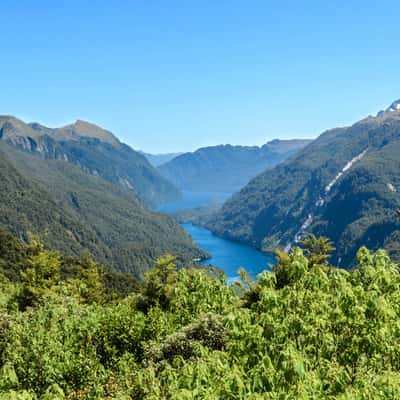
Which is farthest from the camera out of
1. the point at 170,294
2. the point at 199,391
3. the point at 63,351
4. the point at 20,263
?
the point at 20,263

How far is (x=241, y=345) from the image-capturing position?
514 inches

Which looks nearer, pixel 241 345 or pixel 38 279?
pixel 241 345

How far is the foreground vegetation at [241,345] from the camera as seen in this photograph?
10508 mm

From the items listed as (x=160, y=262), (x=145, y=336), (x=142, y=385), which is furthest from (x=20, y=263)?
(x=142, y=385)

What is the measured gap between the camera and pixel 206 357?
1415 centimetres

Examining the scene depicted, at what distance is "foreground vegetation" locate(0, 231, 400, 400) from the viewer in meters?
10.5

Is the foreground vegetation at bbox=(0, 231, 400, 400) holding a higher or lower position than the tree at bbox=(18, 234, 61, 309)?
higher

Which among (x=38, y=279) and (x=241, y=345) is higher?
(x=241, y=345)

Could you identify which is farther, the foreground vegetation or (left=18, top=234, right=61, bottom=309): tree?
(left=18, top=234, right=61, bottom=309): tree

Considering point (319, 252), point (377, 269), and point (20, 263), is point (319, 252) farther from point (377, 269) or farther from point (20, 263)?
point (20, 263)

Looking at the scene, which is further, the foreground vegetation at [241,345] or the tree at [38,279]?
the tree at [38,279]

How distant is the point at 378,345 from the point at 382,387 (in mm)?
2580

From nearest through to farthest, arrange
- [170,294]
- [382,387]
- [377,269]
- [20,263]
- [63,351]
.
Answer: [382,387]
[377,269]
[63,351]
[170,294]
[20,263]

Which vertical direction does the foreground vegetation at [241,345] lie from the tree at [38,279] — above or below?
above
